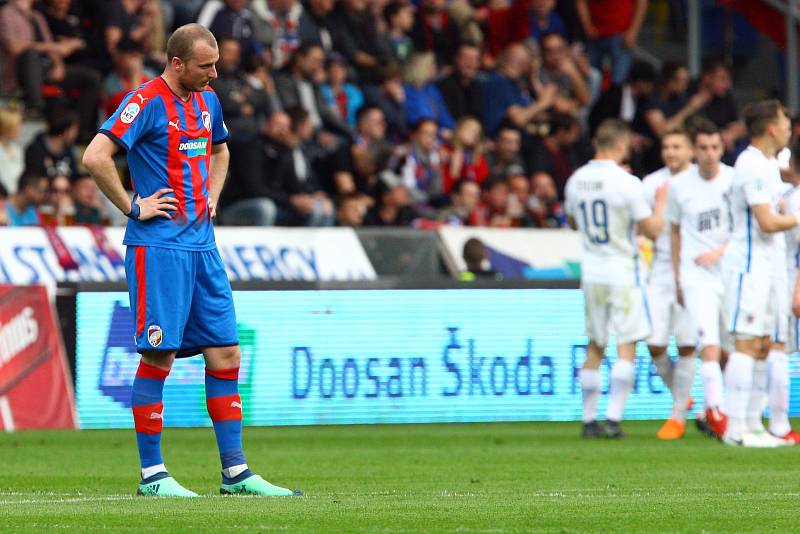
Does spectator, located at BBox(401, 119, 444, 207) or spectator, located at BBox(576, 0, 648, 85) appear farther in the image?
spectator, located at BBox(576, 0, 648, 85)

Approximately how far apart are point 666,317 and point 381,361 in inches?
112

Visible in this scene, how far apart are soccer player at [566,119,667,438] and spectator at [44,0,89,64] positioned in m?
7.10

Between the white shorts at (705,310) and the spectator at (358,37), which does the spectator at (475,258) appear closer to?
the spectator at (358,37)

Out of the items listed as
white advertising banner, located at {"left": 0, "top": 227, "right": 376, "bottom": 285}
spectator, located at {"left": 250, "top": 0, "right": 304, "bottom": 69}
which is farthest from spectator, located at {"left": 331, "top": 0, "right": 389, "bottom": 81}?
white advertising banner, located at {"left": 0, "top": 227, "right": 376, "bottom": 285}

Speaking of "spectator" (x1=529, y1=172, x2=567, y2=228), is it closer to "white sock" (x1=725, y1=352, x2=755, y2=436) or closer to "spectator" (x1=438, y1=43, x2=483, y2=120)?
"spectator" (x1=438, y1=43, x2=483, y2=120)

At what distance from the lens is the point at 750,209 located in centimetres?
1210

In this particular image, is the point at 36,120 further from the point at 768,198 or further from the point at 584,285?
the point at 768,198

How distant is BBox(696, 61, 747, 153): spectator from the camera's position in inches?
904

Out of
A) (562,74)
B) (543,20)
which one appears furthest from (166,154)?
(543,20)

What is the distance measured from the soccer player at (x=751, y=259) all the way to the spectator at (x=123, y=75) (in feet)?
25.9

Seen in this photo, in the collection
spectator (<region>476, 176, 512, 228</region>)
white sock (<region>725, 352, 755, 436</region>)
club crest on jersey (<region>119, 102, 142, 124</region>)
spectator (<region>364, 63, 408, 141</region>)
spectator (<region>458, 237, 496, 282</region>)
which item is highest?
club crest on jersey (<region>119, 102, 142, 124</region>)

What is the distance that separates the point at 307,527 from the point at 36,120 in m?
12.4

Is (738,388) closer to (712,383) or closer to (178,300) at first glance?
(712,383)

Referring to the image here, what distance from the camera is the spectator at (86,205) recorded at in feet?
55.1
